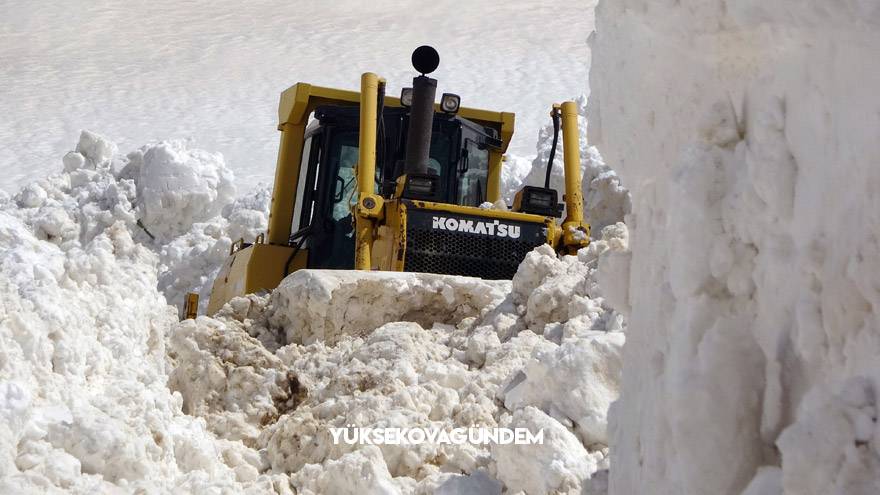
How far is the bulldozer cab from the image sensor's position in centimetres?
774

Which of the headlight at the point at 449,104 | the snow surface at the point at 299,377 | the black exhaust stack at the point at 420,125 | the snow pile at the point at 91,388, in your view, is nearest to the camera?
the snow pile at the point at 91,388

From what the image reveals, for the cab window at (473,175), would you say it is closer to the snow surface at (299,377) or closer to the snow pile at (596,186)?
the snow pile at (596,186)

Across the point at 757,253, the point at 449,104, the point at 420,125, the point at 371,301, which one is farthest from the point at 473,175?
the point at 757,253

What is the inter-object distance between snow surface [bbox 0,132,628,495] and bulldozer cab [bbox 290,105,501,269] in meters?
1.07

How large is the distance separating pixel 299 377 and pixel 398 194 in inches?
71.8

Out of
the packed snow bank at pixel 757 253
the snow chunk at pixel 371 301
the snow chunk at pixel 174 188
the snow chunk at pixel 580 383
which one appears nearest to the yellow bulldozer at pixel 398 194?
the snow chunk at pixel 371 301

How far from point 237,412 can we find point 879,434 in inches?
147

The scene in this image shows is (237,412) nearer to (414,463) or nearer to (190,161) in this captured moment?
(414,463)

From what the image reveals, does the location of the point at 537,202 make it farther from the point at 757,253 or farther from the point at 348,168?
the point at 757,253

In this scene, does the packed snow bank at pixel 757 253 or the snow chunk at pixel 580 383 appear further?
the snow chunk at pixel 580 383

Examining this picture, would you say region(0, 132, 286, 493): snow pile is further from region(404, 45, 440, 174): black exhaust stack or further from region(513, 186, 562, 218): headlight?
region(513, 186, 562, 218): headlight

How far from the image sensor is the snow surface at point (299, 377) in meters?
3.60

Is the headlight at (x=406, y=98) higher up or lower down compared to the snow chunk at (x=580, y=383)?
higher up

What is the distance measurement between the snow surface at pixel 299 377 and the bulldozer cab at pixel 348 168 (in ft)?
3.52
